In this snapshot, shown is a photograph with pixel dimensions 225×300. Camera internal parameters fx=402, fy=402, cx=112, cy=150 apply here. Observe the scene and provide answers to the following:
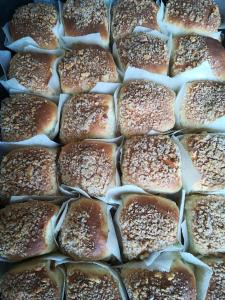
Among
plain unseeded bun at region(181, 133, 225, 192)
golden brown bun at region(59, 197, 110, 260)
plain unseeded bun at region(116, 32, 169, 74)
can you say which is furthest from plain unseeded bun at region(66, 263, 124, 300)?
plain unseeded bun at region(116, 32, 169, 74)

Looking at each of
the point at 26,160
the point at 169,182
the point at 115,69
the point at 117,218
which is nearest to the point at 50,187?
the point at 26,160

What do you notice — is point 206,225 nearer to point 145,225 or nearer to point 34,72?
point 145,225

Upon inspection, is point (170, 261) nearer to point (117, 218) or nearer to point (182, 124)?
point (117, 218)

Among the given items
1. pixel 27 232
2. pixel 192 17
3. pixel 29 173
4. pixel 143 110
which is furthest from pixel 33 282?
pixel 192 17

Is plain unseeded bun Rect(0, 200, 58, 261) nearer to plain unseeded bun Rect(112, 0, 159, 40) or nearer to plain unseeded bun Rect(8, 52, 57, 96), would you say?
plain unseeded bun Rect(8, 52, 57, 96)

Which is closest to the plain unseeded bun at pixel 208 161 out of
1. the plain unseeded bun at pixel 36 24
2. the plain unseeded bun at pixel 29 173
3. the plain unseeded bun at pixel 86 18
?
the plain unseeded bun at pixel 29 173

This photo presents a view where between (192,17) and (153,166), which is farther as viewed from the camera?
(192,17)
